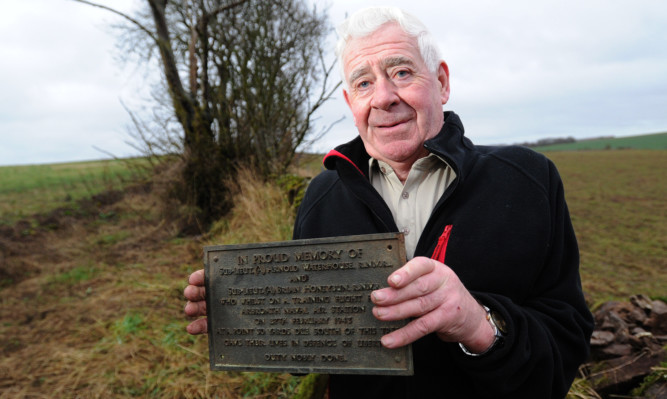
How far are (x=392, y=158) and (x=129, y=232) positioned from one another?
1009 centimetres

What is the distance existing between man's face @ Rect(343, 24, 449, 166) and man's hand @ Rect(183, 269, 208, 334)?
3.63 ft

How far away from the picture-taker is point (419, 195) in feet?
6.39

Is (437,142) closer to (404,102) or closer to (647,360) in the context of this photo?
(404,102)

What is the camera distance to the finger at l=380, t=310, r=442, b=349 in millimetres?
1347

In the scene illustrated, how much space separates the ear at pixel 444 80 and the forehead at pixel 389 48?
24 cm

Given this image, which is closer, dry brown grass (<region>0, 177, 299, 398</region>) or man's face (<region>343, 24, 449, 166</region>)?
man's face (<region>343, 24, 449, 166</region>)

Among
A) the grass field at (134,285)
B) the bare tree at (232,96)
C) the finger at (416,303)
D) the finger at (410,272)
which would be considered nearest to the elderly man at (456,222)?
the finger at (416,303)

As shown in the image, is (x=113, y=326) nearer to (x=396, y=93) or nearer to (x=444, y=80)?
(x=396, y=93)

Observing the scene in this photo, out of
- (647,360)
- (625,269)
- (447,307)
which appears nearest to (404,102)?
(447,307)

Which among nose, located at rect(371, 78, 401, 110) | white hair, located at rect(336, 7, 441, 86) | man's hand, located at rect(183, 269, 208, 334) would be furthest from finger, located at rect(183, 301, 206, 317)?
white hair, located at rect(336, 7, 441, 86)

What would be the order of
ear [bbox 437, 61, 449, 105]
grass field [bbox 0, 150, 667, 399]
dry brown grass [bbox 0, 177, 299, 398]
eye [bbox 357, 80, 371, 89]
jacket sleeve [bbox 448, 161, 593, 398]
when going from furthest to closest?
1. grass field [bbox 0, 150, 667, 399]
2. dry brown grass [bbox 0, 177, 299, 398]
3. ear [bbox 437, 61, 449, 105]
4. eye [bbox 357, 80, 371, 89]
5. jacket sleeve [bbox 448, 161, 593, 398]

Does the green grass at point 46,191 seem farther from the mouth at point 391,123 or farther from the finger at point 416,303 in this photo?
the finger at point 416,303

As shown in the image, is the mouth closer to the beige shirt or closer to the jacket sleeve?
the beige shirt

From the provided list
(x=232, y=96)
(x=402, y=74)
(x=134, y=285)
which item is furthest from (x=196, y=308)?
(x=232, y=96)
